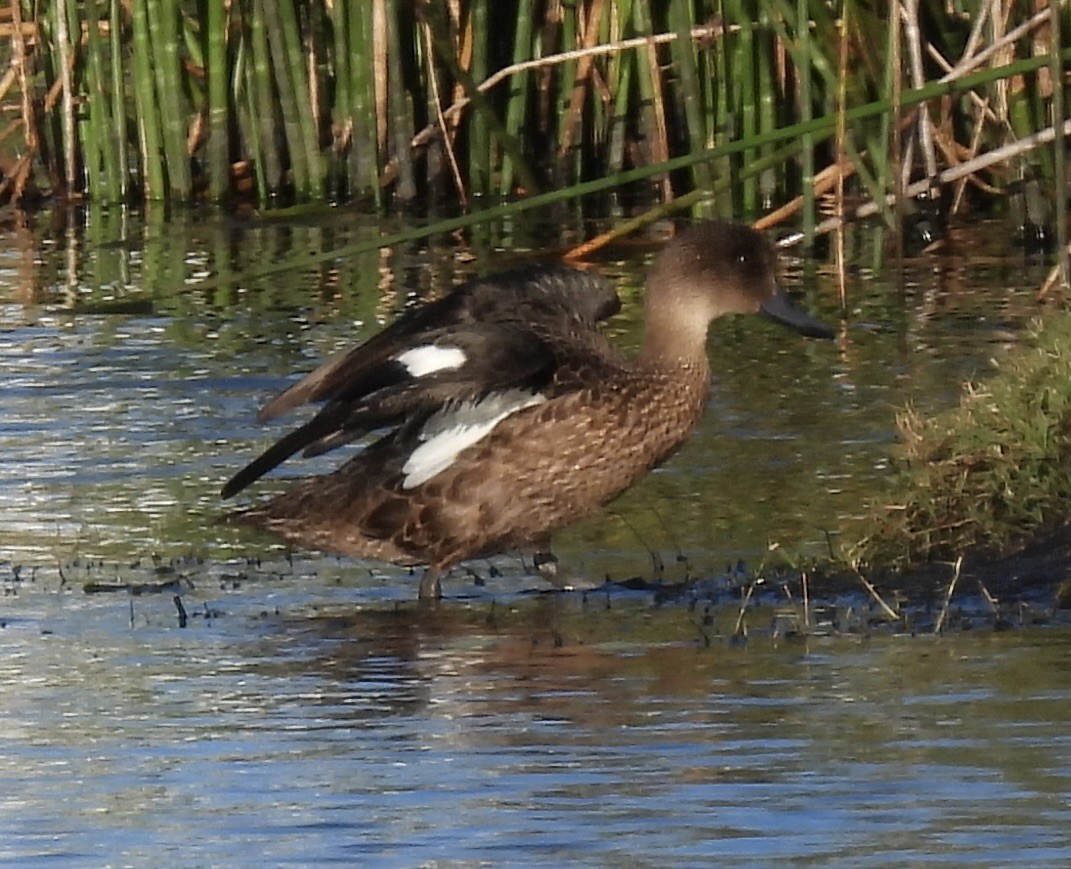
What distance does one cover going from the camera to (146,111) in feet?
40.0

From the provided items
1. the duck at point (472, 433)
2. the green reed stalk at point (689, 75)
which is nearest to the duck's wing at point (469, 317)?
the duck at point (472, 433)

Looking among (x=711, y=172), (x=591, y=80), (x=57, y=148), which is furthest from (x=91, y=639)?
(x=57, y=148)

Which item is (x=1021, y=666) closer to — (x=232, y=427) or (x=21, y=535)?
(x=21, y=535)

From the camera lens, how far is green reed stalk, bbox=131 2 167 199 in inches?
468

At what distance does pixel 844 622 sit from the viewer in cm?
542

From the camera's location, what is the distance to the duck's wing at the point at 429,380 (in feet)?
19.8

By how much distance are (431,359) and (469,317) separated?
1.44 feet

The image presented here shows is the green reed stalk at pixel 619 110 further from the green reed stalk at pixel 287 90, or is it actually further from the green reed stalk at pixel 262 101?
the green reed stalk at pixel 262 101

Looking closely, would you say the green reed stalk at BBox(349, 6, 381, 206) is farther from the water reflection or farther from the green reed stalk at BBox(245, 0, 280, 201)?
the water reflection

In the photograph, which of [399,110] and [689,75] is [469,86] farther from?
[399,110]

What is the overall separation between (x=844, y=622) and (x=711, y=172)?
160 inches

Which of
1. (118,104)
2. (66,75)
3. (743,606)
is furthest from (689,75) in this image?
(66,75)

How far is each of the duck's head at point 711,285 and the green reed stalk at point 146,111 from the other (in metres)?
5.52

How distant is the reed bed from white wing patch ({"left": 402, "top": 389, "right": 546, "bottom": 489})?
394 centimetres
